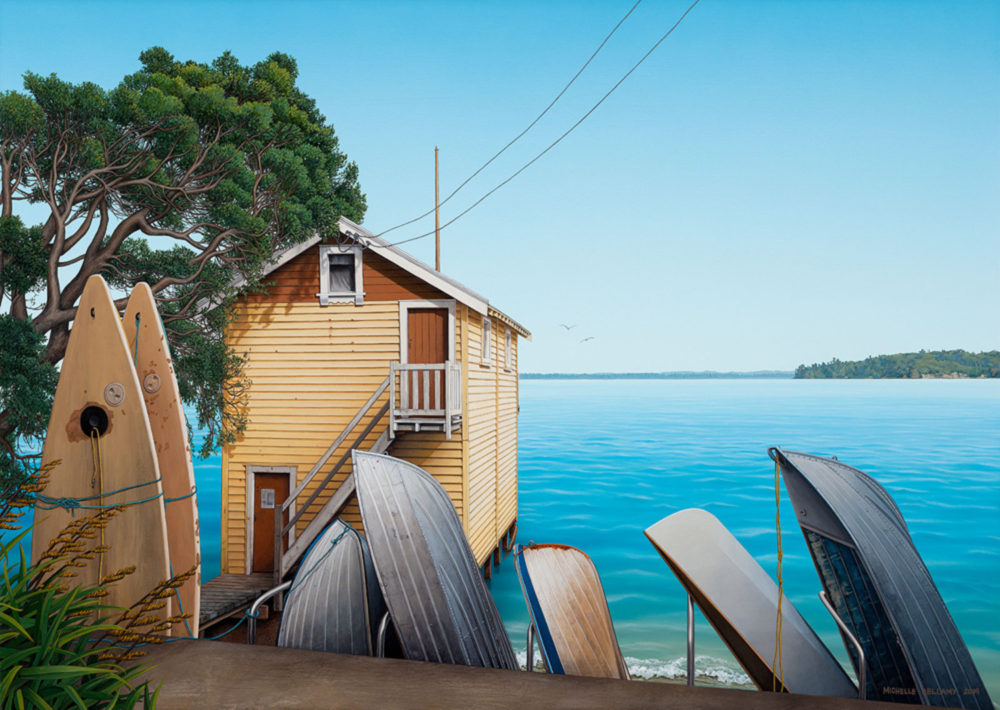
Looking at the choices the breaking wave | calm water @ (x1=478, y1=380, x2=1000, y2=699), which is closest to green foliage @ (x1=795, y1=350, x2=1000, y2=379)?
calm water @ (x1=478, y1=380, x2=1000, y2=699)

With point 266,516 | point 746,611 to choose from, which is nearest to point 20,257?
point 266,516

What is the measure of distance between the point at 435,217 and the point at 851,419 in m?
74.8

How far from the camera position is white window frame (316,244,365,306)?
9664 mm

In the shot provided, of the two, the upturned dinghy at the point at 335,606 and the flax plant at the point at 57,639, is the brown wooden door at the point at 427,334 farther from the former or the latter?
the flax plant at the point at 57,639

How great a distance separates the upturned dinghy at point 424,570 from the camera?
7.57 feet

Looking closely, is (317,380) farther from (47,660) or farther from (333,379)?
(47,660)

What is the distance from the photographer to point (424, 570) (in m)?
2.52

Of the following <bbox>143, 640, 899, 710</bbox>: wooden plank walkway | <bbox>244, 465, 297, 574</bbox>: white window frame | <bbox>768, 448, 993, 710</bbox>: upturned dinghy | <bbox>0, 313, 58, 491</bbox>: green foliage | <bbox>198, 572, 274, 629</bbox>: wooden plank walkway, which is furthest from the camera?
<bbox>244, 465, 297, 574</bbox>: white window frame

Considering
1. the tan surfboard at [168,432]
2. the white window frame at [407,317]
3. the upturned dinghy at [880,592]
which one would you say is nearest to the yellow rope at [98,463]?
the tan surfboard at [168,432]

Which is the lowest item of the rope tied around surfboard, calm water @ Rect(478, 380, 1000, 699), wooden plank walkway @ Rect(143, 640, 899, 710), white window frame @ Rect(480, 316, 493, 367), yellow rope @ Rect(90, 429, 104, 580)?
calm water @ Rect(478, 380, 1000, 699)

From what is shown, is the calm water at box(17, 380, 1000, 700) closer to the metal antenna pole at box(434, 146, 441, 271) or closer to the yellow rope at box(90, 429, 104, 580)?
the metal antenna pole at box(434, 146, 441, 271)

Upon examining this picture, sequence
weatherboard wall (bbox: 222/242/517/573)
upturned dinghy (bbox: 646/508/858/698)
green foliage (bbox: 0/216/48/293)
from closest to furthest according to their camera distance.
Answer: upturned dinghy (bbox: 646/508/858/698)
green foliage (bbox: 0/216/48/293)
weatherboard wall (bbox: 222/242/517/573)

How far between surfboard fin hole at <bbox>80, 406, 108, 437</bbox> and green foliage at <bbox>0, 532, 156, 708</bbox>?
121 centimetres

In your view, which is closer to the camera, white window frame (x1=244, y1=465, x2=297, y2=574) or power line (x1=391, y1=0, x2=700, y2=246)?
power line (x1=391, y1=0, x2=700, y2=246)
